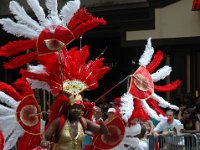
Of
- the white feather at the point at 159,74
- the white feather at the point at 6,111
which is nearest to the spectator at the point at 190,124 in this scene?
the white feather at the point at 159,74

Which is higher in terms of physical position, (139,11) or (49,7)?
(139,11)

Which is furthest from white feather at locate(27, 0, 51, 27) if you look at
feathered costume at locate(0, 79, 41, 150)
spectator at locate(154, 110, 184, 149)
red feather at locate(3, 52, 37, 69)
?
spectator at locate(154, 110, 184, 149)

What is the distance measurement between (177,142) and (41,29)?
4.41 metres

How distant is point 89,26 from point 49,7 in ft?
1.63

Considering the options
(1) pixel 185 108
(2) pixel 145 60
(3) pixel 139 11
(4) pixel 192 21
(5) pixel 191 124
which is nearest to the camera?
(2) pixel 145 60

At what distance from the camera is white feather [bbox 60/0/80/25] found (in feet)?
21.6

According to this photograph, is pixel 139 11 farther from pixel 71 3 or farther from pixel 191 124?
pixel 71 3

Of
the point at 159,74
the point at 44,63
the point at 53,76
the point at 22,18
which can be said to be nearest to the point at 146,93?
the point at 159,74

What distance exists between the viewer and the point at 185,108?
1174 centimetres

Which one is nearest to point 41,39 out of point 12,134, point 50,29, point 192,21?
point 50,29

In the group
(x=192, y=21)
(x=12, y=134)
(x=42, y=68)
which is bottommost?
(x=12, y=134)

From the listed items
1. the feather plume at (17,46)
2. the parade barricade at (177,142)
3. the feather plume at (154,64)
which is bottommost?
the parade barricade at (177,142)

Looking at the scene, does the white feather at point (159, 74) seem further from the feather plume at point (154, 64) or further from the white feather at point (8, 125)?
the white feather at point (8, 125)

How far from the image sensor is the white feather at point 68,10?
6.57 m
